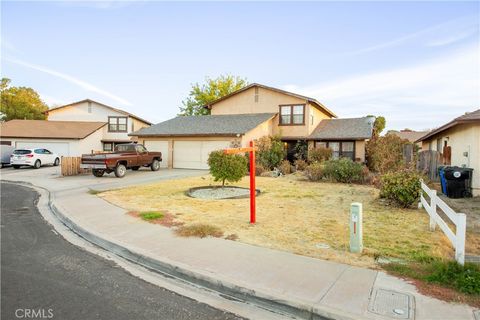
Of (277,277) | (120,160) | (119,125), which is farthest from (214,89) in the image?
(277,277)

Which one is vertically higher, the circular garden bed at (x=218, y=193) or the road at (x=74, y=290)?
the circular garden bed at (x=218, y=193)

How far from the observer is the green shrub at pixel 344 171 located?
52.5 feet

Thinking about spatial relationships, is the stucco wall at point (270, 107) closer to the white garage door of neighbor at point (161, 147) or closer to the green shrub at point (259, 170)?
the green shrub at point (259, 170)

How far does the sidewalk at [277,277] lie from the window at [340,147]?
2022cm

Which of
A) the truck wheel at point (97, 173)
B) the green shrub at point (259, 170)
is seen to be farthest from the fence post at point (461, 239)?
the truck wheel at point (97, 173)

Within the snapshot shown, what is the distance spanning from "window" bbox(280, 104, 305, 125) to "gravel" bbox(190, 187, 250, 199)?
552 inches

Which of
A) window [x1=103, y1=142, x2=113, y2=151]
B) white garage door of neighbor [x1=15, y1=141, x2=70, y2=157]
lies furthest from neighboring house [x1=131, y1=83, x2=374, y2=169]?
window [x1=103, y1=142, x2=113, y2=151]

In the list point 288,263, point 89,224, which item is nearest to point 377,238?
point 288,263

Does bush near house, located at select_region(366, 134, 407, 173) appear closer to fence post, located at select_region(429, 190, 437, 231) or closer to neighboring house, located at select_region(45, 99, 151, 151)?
fence post, located at select_region(429, 190, 437, 231)

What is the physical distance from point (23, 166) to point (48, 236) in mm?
24356

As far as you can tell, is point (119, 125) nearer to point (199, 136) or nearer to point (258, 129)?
point (199, 136)

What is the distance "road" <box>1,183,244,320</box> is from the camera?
142 inches

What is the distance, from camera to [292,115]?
25.8 m

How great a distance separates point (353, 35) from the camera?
50.8 feet
